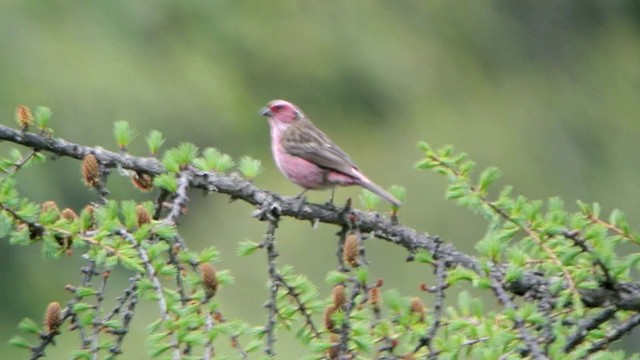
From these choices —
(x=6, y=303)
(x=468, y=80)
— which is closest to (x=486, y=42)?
(x=468, y=80)

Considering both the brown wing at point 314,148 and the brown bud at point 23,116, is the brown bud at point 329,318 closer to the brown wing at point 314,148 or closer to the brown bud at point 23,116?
the brown bud at point 23,116

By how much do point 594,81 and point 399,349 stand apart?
88.6 feet

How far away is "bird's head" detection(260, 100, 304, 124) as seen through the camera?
8.73m

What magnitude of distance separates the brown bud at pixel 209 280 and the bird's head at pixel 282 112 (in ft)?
12.8

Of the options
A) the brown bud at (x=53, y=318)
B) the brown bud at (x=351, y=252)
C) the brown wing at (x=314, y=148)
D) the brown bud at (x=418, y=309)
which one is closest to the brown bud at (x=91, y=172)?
the brown bud at (x=53, y=318)

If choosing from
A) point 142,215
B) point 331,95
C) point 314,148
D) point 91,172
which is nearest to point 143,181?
point 91,172

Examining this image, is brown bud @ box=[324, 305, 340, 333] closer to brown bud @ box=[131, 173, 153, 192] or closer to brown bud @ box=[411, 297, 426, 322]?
brown bud @ box=[411, 297, 426, 322]

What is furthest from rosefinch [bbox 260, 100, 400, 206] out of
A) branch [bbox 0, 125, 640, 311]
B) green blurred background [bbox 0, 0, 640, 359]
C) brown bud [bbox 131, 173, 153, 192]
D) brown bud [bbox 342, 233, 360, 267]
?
green blurred background [bbox 0, 0, 640, 359]

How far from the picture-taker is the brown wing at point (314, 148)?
770 centimetres

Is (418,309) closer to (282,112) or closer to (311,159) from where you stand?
(311,159)

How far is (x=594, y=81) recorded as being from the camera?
31875 millimetres

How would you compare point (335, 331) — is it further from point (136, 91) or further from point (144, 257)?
point (136, 91)

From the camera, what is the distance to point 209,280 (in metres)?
4.83

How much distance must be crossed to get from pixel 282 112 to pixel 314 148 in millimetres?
938
